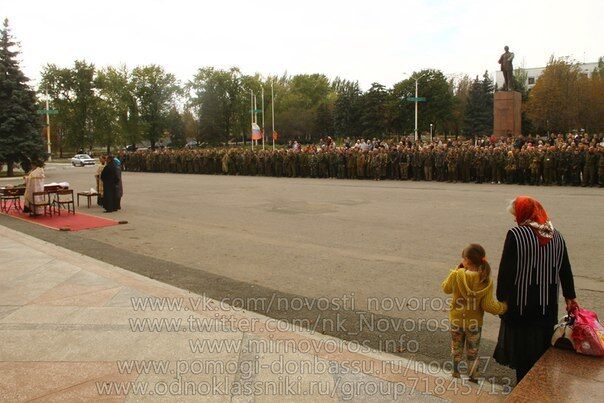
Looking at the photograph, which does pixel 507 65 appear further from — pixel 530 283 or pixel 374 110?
pixel 374 110

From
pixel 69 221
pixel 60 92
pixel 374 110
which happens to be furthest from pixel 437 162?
pixel 60 92

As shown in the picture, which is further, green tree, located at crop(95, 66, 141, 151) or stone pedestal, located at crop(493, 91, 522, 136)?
green tree, located at crop(95, 66, 141, 151)

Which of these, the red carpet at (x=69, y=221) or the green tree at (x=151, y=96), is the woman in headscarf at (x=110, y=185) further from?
the green tree at (x=151, y=96)

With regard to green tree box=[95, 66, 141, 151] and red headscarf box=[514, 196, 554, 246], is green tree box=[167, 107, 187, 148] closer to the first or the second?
green tree box=[95, 66, 141, 151]

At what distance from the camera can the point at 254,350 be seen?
5113 millimetres

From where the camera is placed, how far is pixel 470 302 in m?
4.43

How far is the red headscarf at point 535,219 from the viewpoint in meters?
4.08

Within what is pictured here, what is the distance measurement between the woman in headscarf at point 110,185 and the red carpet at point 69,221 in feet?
2.86

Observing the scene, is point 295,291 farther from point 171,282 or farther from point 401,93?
point 401,93

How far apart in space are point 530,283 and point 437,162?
21982 millimetres

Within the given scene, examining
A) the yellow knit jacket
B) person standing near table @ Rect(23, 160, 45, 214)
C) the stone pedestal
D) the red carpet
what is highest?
the stone pedestal

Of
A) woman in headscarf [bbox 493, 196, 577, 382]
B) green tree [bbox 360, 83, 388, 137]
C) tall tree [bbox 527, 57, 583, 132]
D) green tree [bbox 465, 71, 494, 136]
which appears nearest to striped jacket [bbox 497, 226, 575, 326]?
woman in headscarf [bbox 493, 196, 577, 382]

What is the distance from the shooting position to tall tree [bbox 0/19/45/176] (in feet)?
124

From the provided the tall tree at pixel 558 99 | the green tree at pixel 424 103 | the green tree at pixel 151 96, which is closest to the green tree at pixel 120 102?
the green tree at pixel 151 96
